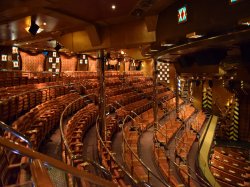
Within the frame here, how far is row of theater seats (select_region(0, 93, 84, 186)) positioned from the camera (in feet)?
8.14

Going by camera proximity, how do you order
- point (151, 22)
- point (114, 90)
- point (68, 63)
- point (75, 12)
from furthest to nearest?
point (68, 63) < point (114, 90) < point (151, 22) < point (75, 12)

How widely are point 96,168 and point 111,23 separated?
440 centimetres

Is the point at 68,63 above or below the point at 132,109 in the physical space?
above

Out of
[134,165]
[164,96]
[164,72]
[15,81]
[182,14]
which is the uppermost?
[182,14]

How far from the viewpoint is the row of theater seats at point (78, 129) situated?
4.50 metres

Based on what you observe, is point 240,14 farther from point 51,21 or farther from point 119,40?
point 51,21

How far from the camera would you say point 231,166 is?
33.8ft

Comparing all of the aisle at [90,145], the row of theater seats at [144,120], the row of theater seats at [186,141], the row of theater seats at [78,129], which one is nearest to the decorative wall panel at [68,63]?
the row of theater seats at [144,120]

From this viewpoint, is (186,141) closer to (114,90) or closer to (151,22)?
(114,90)

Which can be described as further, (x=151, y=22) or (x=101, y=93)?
(x=101, y=93)

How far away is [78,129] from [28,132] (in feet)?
5.95

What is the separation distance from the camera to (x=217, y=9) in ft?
14.0

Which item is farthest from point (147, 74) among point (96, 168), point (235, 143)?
point (96, 168)

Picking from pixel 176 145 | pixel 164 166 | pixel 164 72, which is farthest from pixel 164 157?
pixel 164 72
